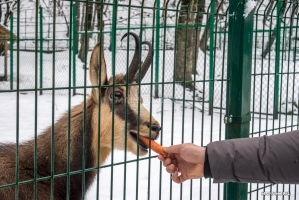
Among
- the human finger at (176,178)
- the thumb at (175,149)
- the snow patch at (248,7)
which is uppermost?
the snow patch at (248,7)

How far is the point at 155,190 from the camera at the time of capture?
614 cm

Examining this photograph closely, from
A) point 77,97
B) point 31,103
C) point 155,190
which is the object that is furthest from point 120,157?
point 77,97

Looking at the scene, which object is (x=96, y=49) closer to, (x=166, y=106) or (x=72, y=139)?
(x=72, y=139)

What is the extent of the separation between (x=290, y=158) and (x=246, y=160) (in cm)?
19

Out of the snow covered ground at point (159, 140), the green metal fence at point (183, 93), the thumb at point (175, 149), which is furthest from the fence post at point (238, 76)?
the thumb at point (175, 149)

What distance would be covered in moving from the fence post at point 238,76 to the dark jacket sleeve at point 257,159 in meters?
1.62

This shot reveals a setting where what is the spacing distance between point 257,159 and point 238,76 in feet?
5.74

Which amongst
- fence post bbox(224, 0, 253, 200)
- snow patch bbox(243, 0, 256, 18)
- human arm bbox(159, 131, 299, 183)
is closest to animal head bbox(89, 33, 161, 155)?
fence post bbox(224, 0, 253, 200)

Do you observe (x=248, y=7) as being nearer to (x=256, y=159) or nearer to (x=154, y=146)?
(x=154, y=146)

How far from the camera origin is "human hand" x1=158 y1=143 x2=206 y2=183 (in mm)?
2422

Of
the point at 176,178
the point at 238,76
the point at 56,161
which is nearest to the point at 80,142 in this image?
the point at 56,161

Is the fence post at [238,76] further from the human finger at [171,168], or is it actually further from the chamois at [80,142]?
the human finger at [171,168]

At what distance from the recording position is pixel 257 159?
2086 millimetres

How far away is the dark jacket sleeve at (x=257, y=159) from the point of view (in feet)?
6.62
